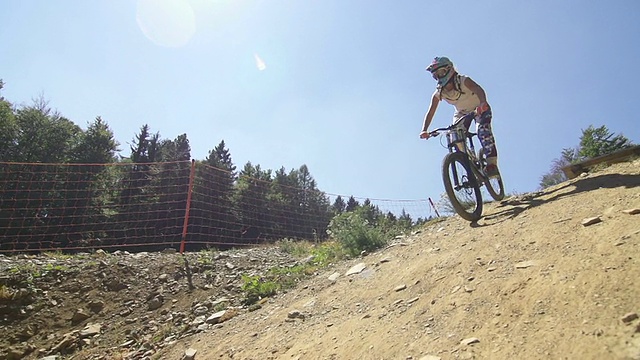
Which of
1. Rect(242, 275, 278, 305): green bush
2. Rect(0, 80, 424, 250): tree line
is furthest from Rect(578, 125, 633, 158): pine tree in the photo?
Rect(242, 275, 278, 305): green bush

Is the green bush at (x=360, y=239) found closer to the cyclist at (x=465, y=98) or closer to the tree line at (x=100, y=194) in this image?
the cyclist at (x=465, y=98)

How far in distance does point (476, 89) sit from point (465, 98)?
0.22 meters

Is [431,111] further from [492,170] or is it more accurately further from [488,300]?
[488,300]

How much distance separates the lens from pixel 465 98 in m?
4.75

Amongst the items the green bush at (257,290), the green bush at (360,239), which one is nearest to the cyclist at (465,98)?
the green bush at (360,239)

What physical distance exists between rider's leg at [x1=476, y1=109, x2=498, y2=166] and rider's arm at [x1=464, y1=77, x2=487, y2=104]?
0.66ft

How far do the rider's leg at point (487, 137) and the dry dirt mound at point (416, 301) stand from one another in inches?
29.3

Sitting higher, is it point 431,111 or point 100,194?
point 100,194

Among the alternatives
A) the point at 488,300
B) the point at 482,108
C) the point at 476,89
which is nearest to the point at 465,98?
the point at 476,89

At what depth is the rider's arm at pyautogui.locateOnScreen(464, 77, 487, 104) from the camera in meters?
4.53

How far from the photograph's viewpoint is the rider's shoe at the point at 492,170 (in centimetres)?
449

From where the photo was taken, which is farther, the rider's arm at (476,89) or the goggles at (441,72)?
the goggles at (441,72)

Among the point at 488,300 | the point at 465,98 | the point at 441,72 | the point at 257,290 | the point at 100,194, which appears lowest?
the point at 488,300

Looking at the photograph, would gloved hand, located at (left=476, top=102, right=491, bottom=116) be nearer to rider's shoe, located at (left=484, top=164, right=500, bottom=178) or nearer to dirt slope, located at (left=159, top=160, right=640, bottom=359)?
rider's shoe, located at (left=484, top=164, right=500, bottom=178)
